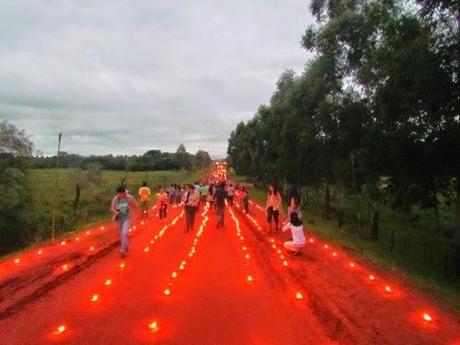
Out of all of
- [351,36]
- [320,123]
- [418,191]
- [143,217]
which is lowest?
[143,217]

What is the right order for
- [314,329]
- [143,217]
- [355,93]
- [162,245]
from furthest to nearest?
1. [143,217]
2. [355,93]
3. [162,245]
4. [314,329]

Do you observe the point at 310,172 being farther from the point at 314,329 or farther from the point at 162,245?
the point at 314,329

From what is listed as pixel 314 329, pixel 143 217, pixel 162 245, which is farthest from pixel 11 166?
pixel 314 329

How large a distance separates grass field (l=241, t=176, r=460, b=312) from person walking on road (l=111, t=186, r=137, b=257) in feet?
21.7

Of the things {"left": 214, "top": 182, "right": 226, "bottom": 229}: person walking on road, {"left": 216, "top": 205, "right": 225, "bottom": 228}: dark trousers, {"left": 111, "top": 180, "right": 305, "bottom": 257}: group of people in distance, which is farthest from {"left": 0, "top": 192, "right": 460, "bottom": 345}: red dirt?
{"left": 216, "top": 205, "right": 225, "bottom": 228}: dark trousers

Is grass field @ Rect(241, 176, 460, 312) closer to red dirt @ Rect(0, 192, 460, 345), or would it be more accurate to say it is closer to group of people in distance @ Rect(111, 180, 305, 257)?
red dirt @ Rect(0, 192, 460, 345)

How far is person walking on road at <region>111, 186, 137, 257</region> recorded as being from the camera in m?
14.5

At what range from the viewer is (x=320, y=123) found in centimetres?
2706

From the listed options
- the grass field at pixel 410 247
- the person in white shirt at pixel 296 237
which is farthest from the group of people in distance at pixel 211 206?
the grass field at pixel 410 247

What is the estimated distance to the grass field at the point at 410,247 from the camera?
48.9ft

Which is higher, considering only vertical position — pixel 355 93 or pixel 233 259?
pixel 355 93

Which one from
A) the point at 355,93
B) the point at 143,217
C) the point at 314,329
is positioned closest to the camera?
the point at 314,329

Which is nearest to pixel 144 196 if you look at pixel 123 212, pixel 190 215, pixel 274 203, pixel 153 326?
pixel 190 215

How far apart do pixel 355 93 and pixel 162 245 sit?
1298 cm
